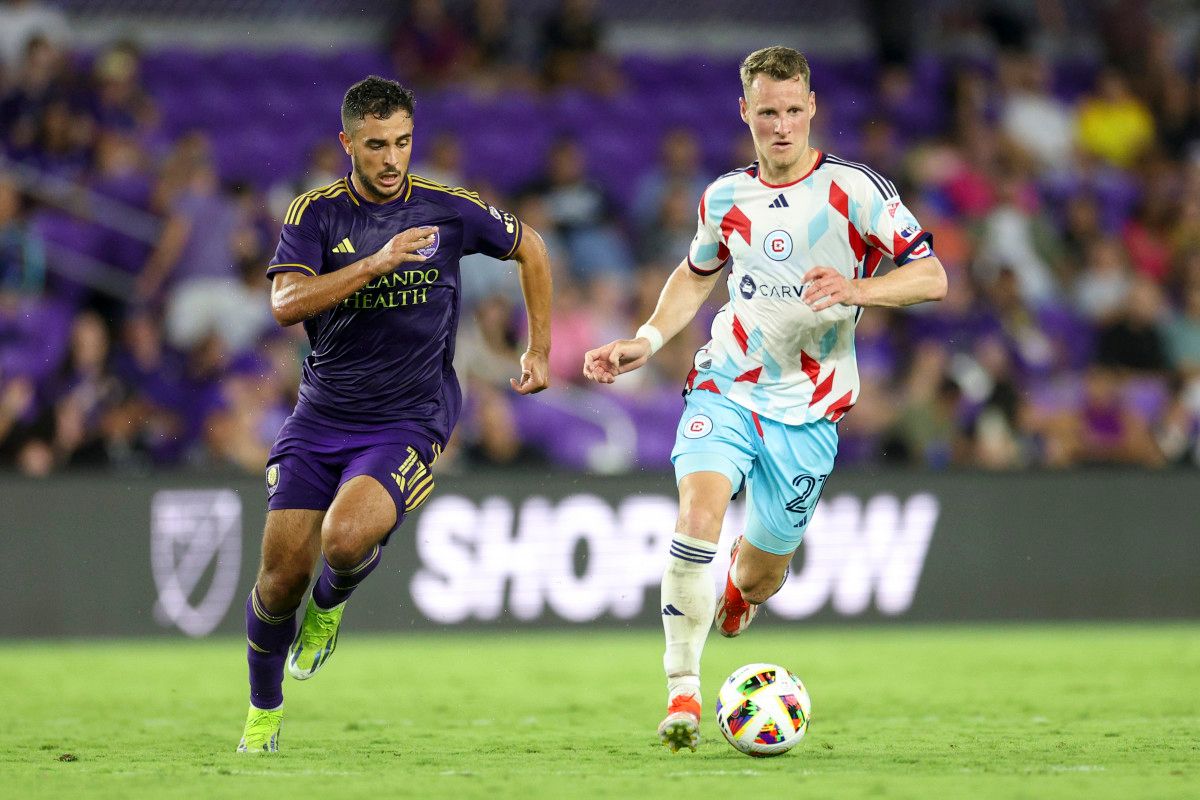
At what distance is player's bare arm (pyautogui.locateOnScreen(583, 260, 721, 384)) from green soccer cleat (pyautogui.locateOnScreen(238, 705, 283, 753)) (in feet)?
6.35

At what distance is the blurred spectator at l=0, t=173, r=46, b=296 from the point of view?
13.4 meters

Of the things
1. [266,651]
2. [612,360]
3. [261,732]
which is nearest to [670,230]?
[612,360]

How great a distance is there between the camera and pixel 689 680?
6.45m

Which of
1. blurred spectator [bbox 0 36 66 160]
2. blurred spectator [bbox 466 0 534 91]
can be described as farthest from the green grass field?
blurred spectator [bbox 466 0 534 91]

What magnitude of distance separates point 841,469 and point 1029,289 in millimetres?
3998

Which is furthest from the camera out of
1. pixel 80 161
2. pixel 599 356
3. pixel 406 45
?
pixel 406 45

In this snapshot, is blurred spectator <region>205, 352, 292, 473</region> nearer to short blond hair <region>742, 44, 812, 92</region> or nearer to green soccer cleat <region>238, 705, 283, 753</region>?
green soccer cleat <region>238, 705, 283, 753</region>

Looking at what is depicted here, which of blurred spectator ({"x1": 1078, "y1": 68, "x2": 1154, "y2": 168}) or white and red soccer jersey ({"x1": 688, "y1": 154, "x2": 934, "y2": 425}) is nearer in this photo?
white and red soccer jersey ({"x1": 688, "y1": 154, "x2": 934, "y2": 425})

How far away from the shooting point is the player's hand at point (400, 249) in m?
6.54

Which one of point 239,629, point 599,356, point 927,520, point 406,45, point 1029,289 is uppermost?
point 406,45

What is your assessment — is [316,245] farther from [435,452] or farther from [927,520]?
[927,520]

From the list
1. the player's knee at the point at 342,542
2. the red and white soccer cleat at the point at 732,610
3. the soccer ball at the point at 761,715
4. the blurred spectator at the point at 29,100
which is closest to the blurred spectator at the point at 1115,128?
the blurred spectator at the point at 29,100

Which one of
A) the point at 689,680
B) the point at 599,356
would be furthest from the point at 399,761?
the point at 599,356

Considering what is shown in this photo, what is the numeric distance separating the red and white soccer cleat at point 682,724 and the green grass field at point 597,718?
0.13 m
